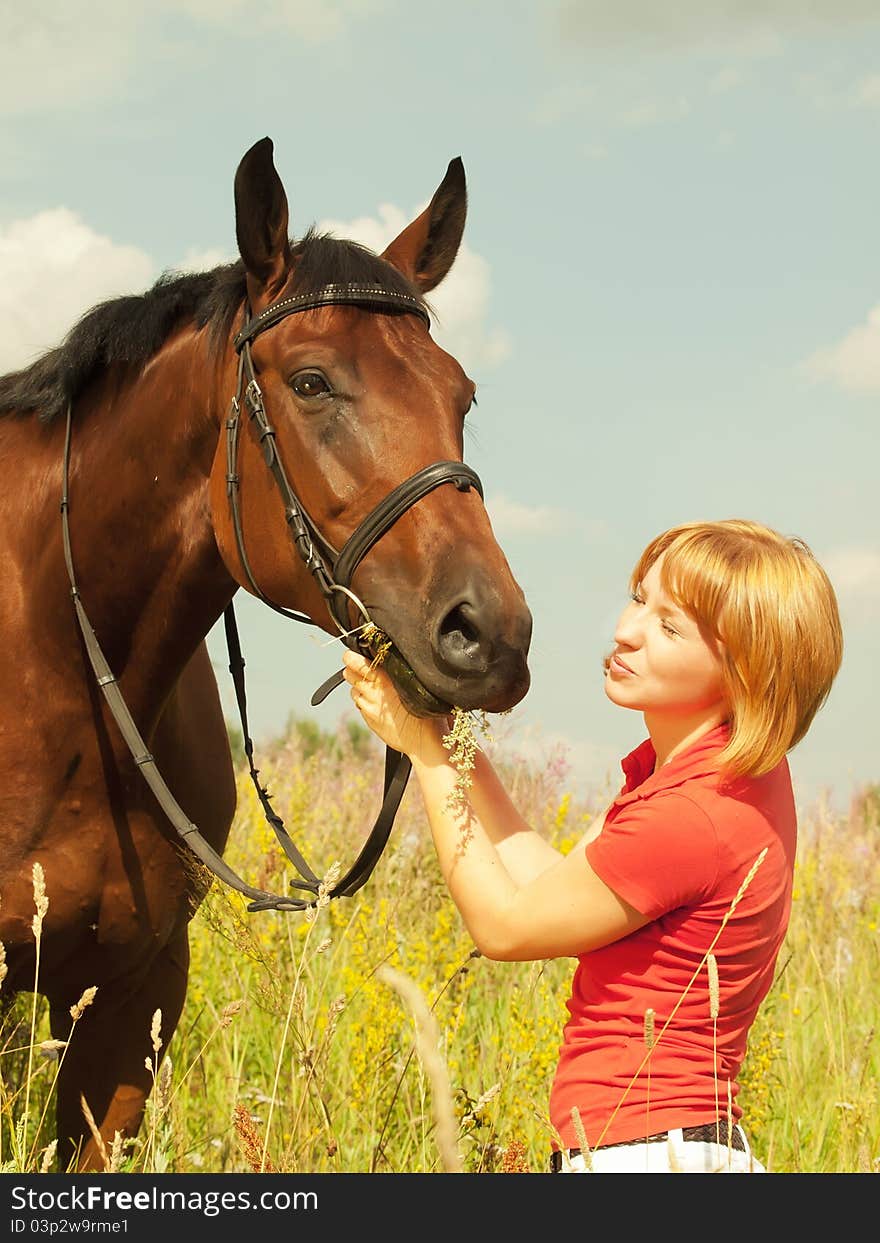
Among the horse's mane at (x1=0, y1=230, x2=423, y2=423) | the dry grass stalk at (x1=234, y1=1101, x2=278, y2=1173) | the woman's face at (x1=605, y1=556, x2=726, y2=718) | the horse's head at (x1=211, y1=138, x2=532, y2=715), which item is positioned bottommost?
the dry grass stalk at (x1=234, y1=1101, x2=278, y2=1173)

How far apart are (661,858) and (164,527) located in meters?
1.66

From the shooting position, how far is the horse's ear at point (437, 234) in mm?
3408

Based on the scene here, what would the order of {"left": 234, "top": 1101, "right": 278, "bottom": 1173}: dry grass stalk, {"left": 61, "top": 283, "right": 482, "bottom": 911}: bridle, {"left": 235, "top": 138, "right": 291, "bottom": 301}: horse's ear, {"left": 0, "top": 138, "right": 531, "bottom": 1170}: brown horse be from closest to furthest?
1. {"left": 234, "top": 1101, "right": 278, "bottom": 1173}: dry grass stalk
2. {"left": 61, "top": 283, "right": 482, "bottom": 911}: bridle
3. {"left": 0, "top": 138, "right": 531, "bottom": 1170}: brown horse
4. {"left": 235, "top": 138, "right": 291, "bottom": 301}: horse's ear

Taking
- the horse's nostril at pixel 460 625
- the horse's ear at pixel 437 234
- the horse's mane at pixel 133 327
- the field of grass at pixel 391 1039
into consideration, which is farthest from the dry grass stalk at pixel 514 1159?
the horse's ear at pixel 437 234

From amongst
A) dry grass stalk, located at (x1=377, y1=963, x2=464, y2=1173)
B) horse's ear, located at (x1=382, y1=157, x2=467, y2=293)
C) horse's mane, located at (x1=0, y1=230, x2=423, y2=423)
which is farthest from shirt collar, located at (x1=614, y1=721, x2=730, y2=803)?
horse's ear, located at (x1=382, y1=157, x2=467, y2=293)

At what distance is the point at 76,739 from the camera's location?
307 centimetres

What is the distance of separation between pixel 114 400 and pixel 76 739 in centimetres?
91

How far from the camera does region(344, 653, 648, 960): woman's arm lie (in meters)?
1.97

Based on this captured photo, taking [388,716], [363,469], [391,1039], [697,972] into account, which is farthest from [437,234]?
[391,1039]

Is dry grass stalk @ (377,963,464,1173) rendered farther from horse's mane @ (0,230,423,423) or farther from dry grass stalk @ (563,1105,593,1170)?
horse's mane @ (0,230,423,423)

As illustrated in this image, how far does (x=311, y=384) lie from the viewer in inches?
106

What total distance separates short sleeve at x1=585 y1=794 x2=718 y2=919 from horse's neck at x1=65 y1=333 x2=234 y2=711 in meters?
1.50

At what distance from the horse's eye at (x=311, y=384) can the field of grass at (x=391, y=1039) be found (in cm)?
121

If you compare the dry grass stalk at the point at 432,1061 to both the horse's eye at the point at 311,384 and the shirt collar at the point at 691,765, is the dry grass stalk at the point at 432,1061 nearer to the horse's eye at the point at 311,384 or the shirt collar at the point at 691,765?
the shirt collar at the point at 691,765
